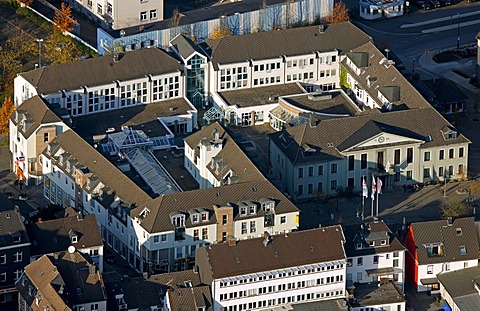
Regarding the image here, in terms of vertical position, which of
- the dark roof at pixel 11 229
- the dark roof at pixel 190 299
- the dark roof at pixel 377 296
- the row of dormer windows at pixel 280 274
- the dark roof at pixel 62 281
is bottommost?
the dark roof at pixel 377 296

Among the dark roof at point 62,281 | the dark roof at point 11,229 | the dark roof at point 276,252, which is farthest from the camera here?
the dark roof at point 11,229

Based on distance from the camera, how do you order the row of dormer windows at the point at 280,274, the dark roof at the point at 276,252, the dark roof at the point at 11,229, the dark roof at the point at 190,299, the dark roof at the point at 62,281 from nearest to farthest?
the dark roof at the point at 62,281 < the dark roof at the point at 190,299 < the row of dormer windows at the point at 280,274 < the dark roof at the point at 276,252 < the dark roof at the point at 11,229

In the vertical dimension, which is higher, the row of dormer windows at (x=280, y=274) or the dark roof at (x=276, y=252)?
the dark roof at (x=276, y=252)

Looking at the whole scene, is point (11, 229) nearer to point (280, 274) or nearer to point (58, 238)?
point (58, 238)

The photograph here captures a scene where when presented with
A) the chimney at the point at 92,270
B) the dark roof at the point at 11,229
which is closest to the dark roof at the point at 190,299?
the chimney at the point at 92,270

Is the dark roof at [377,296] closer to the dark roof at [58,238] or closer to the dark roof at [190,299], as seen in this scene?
the dark roof at [190,299]

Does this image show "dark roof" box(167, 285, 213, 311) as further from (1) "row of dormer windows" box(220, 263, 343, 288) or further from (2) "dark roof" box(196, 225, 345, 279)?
(2) "dark roof" box(196, 225, 345, 279)
